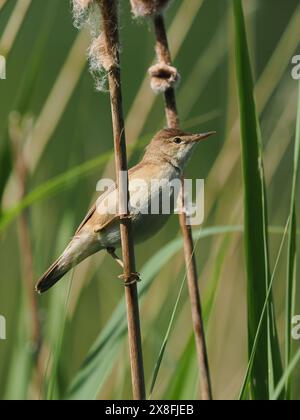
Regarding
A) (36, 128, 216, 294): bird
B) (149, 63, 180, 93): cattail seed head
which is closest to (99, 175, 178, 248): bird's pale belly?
(36, 128, 216, 294): bird

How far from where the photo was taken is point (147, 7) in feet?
5.57

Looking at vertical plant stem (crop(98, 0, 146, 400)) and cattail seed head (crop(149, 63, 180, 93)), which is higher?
cattail seed head (crop(149, 63, 180, 93))

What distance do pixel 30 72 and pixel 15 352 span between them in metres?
0.66

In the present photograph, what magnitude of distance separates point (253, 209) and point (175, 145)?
70 centimetres

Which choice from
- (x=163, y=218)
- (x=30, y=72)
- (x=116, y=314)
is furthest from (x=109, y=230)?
(x=30, y=72)

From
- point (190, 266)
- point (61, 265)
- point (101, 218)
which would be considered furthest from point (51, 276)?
point (190, 266)

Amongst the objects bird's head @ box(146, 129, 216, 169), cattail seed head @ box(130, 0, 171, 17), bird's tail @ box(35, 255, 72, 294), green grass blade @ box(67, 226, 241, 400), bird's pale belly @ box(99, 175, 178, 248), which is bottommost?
green grass blade @ box(67, 226, 241, 400)

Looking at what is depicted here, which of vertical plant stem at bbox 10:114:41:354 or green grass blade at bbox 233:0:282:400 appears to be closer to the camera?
green grass blade at bbox 233:0:282:400

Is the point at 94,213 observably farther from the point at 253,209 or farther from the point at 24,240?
the point at 253,209

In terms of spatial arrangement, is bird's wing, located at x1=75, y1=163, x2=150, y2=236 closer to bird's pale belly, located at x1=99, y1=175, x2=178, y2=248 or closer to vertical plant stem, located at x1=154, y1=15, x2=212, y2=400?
bird's pale belly, located at x1=99, y1=175, x2=178, y2=248

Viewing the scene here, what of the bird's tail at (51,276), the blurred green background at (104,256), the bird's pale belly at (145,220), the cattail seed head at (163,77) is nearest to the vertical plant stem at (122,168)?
the blurred green background at (104,256)

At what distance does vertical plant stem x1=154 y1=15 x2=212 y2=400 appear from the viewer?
1.64m
